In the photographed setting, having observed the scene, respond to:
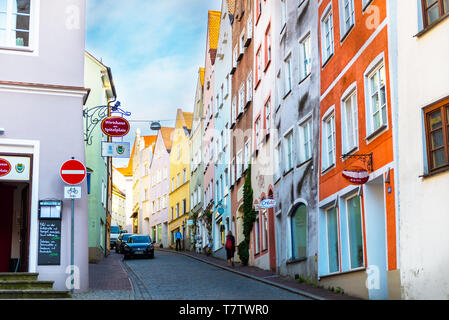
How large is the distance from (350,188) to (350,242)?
4.98 ft

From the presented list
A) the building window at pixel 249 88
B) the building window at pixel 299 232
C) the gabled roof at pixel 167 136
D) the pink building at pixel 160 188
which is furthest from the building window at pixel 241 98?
the gabled roof at pixel 167 136

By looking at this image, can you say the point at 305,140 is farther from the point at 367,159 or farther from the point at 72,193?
the point at 72,193

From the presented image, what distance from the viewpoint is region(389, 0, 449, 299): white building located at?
1236 cm

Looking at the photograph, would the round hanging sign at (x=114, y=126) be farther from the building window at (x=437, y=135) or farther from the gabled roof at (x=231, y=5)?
the gabled roof at (x=231, y=5)

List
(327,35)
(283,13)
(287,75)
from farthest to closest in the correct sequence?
1. (283,13)
2. (287,75)
3. (327,35)

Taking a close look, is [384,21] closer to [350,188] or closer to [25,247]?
[350,188]

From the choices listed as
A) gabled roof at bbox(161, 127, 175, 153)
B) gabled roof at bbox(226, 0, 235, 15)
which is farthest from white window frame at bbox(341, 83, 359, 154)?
gabled roof at bbox(161, 127, 175, 153)

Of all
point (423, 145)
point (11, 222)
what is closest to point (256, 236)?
point (11, 222)

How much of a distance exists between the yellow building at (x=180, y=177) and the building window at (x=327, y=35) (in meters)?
35.1

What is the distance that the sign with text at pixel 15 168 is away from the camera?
15.5 metres

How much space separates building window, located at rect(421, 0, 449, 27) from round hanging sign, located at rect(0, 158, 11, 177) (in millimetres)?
9691

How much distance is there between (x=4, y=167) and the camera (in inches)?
612

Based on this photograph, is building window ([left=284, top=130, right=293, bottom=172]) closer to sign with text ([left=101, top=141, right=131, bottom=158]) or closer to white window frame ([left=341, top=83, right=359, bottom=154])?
white window frame ([left=341, top=83, right=359, bottom=154])

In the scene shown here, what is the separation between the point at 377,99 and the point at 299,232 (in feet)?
26.4
